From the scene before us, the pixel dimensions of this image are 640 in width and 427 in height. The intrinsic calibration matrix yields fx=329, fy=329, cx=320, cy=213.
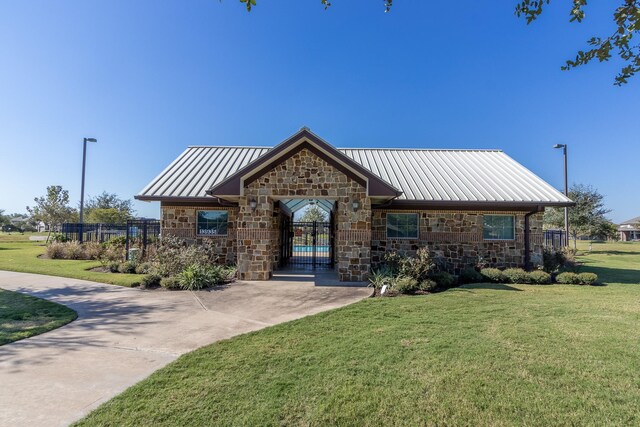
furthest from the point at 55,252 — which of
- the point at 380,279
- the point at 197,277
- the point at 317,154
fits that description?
the point at 380,279

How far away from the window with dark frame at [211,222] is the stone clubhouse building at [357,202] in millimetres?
43

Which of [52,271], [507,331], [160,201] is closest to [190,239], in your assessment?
[160,201]

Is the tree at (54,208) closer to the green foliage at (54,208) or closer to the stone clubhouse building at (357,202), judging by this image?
the green foliage at (54,208)

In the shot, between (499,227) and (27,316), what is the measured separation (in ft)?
50.9

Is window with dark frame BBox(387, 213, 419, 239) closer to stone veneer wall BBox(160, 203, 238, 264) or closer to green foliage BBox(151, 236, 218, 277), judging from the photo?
stone veneer wall BBox(160, 203, 238, 264)

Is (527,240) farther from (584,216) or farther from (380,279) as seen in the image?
(584,216)

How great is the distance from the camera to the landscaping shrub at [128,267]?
1304cm

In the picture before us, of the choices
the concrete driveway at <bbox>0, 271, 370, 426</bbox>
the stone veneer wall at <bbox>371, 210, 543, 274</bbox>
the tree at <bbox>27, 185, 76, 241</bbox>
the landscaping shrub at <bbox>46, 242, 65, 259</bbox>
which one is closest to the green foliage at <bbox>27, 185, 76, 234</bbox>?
the tree at <bbox>27, 185, 76, 241</bbox>

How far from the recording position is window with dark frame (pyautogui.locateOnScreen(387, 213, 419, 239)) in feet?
44.9

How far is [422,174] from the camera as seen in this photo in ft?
51.0

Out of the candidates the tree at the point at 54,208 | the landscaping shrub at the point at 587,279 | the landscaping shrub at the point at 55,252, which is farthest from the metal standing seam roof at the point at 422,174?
the tree at the point at 54,208

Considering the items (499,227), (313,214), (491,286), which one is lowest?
(491,286)

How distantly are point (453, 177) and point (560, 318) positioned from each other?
9.11 meters

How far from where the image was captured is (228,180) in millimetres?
11344
